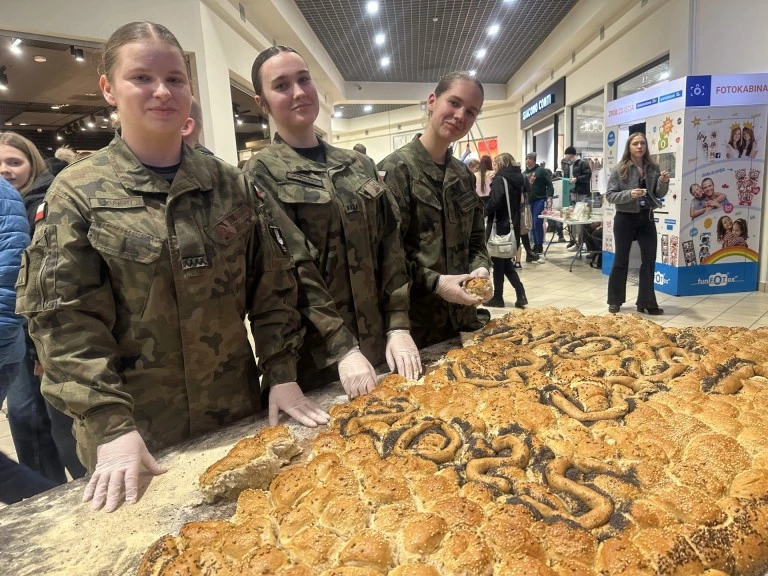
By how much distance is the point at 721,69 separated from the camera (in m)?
6.43

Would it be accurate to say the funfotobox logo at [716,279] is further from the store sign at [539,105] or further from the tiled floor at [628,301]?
the store sign at [539,105]

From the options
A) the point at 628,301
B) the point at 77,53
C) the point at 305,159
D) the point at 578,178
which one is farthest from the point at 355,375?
the point at 578,178

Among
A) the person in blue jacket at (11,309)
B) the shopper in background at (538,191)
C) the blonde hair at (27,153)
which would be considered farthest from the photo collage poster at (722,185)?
the person in blue jacket at (11,309)

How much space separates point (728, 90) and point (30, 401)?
7500 mm

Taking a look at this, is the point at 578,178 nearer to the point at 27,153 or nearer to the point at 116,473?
the point at 27,153

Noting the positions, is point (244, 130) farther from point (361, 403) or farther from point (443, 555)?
point (443, 555)

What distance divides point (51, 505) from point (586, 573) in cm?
118

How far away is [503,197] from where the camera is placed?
21.0ft

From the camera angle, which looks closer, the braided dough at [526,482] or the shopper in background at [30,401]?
the braided dough at [526,482]

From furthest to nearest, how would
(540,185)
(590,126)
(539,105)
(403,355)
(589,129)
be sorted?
1. (539,105)
2. (589,129)
3. (590,126)
4. (540,185)
5. (403,355)

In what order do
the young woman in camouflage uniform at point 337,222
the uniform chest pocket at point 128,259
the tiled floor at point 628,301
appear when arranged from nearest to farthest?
the uniform chest pocket at point 128,259, the young woman in camouflage uniform at point 337,222, the tiled floor at point 628,301

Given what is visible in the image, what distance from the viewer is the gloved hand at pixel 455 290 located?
2.07 m

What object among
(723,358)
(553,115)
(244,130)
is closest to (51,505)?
(723,358)

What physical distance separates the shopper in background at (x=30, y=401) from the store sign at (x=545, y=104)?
1226cm
